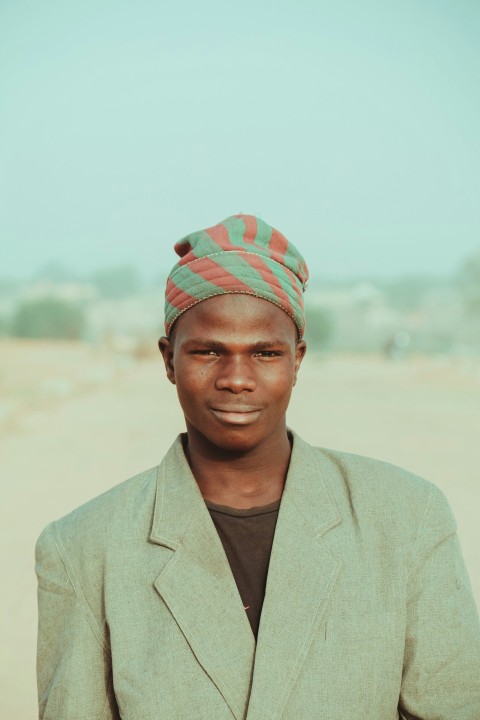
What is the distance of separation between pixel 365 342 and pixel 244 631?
2907 centimetres

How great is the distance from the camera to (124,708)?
1.90 meters

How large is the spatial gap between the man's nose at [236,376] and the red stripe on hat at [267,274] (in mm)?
173

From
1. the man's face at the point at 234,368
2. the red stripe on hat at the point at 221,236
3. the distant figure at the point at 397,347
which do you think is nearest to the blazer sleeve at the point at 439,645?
the man's face at the point at 234,368

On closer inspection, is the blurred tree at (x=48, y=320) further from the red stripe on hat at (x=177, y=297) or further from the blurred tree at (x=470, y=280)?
the red stripe on hat at (x=177, y=297)

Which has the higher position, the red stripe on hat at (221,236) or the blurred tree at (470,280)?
the blurred tree at (470,280)

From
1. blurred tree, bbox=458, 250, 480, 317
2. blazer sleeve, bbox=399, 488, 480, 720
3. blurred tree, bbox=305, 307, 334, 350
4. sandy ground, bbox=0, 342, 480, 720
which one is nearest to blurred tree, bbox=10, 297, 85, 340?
blurred tree, bbox=305, 307, 334, 350

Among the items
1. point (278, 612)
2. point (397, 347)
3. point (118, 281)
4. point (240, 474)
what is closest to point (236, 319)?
point (240, 474)

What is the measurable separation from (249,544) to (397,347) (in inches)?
833

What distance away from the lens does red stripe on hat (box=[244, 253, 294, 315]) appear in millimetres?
1979

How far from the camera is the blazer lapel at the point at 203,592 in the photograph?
1.89 m

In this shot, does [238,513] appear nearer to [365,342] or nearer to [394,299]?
[365,342]

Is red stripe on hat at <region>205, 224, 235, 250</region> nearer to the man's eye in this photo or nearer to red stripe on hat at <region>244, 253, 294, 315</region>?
red stripe on hat at <region>244, 253, 294, 315</region>

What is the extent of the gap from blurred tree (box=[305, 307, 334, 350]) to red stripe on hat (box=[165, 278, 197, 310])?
28.3 metres

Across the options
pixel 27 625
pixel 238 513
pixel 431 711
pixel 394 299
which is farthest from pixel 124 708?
pixel 394 299
